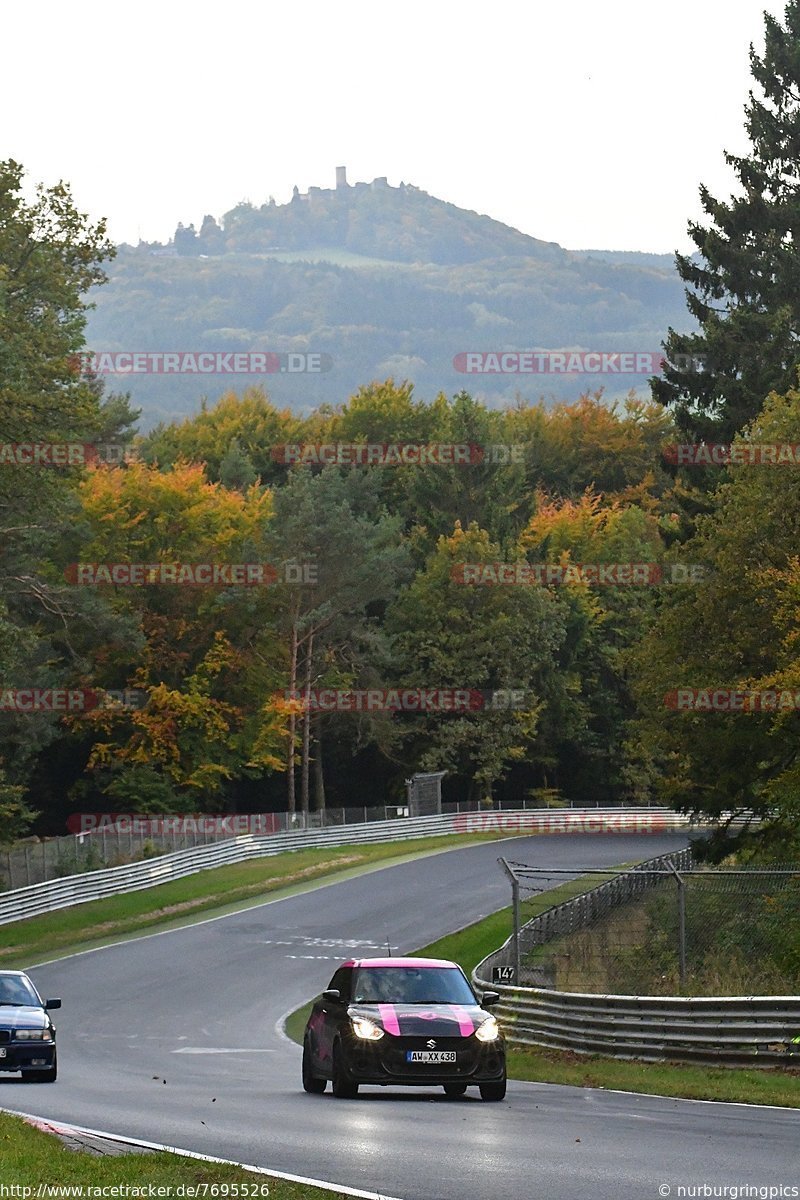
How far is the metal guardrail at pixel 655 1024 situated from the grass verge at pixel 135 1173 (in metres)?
8.76

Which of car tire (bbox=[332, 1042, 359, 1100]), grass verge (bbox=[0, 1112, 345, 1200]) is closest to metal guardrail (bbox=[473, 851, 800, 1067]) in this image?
→ car tire (bbox=[332, 1042, 359, 1100])

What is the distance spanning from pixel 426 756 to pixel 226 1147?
7398cm

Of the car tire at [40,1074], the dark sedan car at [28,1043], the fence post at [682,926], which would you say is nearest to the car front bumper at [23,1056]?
the dark sedan car at [28,1043]

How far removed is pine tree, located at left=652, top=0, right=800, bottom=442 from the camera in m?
53.5

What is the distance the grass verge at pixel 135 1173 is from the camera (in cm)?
1052

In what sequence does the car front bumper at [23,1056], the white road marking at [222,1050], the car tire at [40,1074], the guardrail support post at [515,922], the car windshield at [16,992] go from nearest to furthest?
1. the car front bumper at [23,1056]
2. the car tire at [40,1074]
3. the car windshield at [16,992]
4. the guardrail support post at [515,922]
5. the white road marking at [222,1050]

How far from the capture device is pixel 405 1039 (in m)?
17.4

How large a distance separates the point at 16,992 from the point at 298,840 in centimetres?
4506

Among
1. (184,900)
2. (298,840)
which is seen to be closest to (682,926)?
(184,900)

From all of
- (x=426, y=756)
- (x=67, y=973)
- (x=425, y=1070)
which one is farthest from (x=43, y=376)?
(x=426, y=756)

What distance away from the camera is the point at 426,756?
8681cm

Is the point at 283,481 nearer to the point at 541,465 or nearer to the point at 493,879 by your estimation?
the point at 541,465

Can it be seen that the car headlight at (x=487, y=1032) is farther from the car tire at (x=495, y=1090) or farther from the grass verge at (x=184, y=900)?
the grass verge at (x=184, y=900)

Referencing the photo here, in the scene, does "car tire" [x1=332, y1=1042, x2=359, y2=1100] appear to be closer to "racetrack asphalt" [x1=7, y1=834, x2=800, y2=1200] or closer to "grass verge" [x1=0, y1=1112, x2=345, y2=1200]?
"racetrack asphalt" [x1=7, y1=834, x2=800, y2=1200]
